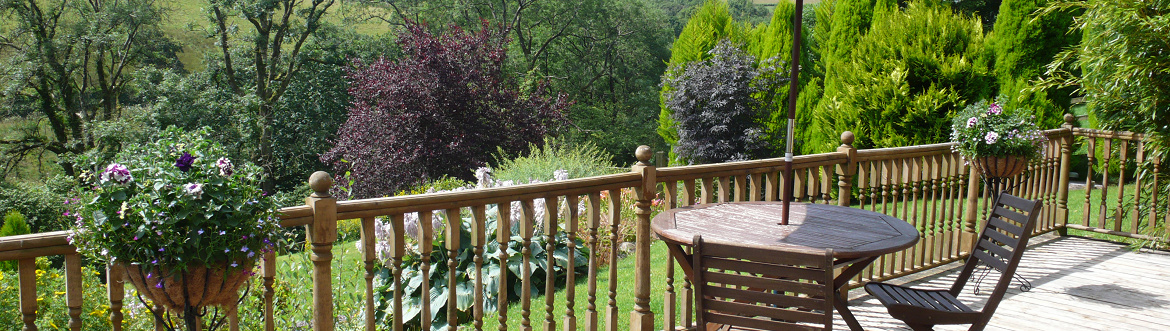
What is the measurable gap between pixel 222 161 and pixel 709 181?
1935 millimetres

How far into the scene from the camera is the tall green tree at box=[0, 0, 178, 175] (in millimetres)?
15219

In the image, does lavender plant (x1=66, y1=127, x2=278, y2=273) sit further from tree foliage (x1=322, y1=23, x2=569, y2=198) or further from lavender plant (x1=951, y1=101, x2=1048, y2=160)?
tree foliage (x1=322, y1=23, x2=569, y2=198)

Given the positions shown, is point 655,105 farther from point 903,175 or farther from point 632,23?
point 903,175

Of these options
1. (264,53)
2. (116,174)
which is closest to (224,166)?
(116,174)

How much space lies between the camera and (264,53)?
1722cm

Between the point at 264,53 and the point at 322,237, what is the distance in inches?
670

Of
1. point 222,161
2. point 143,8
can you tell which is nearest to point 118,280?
point 222,161

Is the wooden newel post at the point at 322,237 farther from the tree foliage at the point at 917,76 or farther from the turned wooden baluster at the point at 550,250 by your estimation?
the tree foliage at the point at 917,76

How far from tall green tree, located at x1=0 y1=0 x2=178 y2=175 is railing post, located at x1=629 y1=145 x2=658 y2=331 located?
15.6 m

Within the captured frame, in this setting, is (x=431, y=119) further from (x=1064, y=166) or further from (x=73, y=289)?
(x=73, y=289)

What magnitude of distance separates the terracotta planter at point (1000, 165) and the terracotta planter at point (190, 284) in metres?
4.24

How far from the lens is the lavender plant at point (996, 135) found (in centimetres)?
429

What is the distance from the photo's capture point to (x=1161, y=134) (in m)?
4.74

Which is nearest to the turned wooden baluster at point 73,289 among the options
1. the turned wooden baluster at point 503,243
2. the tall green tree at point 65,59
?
the turned wooden baluster at point 503,243
